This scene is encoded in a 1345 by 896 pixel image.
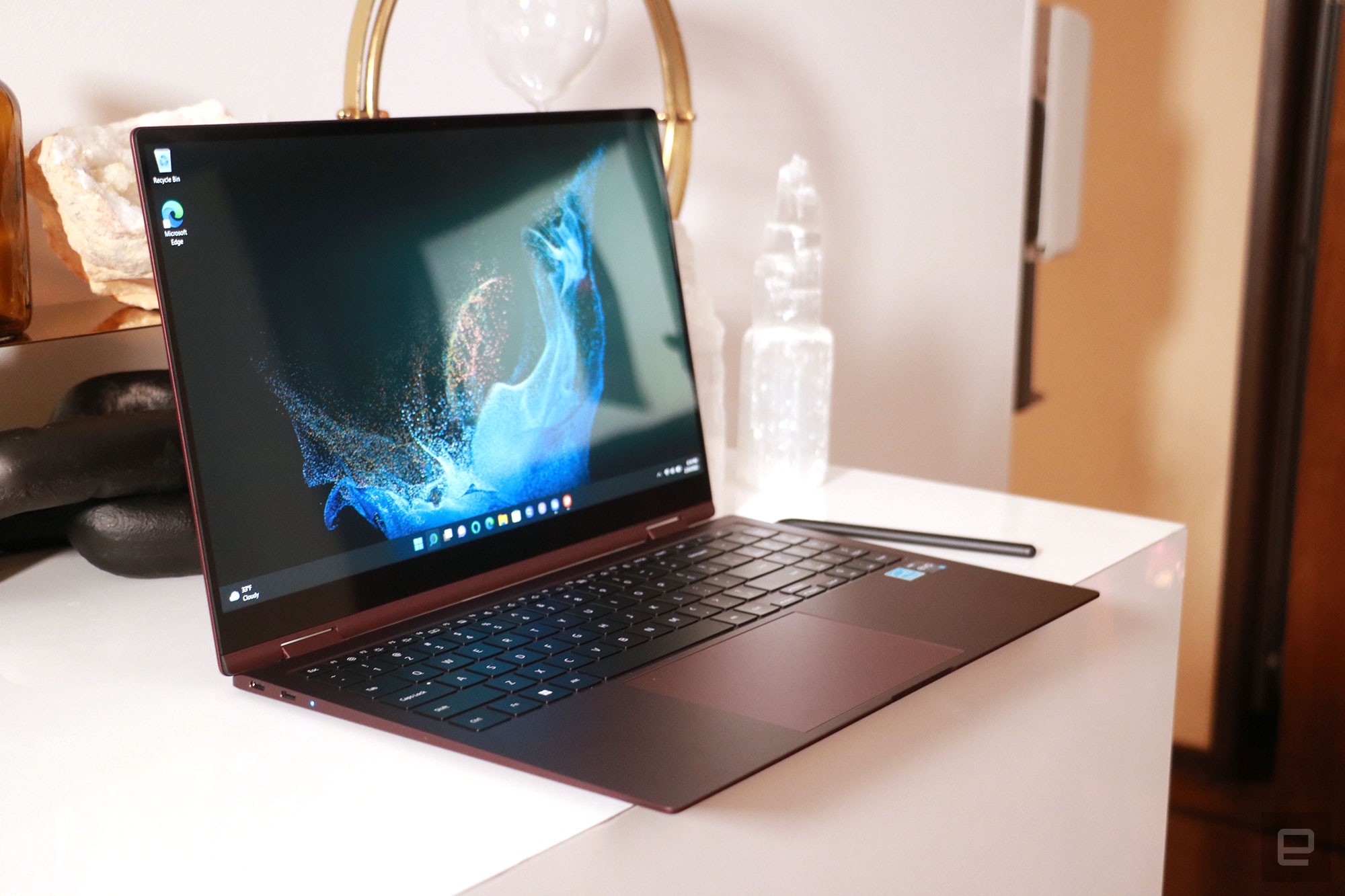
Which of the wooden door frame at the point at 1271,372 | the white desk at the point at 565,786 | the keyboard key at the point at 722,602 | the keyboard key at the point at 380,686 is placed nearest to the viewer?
the white desk at the point at 565,786

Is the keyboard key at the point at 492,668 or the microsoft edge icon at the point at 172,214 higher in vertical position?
the microsoft edge icon at the point at 172,214

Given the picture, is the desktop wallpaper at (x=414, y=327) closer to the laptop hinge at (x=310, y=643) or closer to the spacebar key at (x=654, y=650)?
the laptop hinge at (x=310, y=643)

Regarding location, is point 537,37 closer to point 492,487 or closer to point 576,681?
point 492,487

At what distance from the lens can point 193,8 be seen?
864mm

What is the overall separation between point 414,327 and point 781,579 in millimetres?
250

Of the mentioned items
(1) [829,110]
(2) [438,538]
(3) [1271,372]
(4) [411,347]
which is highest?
(1) [829,110]

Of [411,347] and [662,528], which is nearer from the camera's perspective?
[411,347]

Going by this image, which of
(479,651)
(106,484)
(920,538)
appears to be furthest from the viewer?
(920,538)

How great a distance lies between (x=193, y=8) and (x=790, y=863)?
2.31ft

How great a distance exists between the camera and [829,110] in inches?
53.7

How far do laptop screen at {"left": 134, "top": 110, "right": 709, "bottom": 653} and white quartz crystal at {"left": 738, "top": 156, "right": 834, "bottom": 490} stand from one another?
137mm

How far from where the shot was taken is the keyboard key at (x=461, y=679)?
1.81 ft

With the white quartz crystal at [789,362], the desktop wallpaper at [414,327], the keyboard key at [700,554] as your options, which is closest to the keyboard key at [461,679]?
the desktop wallpaper at [414,327]

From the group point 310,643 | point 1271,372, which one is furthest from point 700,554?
point 1271,372
